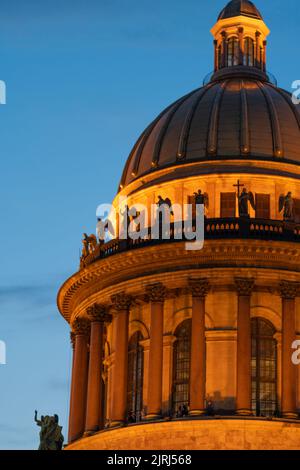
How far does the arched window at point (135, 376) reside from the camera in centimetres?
7481

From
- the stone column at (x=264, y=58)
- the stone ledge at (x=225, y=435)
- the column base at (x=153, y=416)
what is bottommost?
the stone ledge at (x=225, y=435)

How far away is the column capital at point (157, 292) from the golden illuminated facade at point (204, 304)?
7 cm

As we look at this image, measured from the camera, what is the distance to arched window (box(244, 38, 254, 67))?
285ft

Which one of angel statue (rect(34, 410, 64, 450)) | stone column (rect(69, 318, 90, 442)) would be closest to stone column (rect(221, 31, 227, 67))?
stone column (rect(69, 318, 90, 442))

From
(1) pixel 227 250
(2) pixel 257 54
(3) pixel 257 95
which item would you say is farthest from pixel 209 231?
(2) pixel 257 54

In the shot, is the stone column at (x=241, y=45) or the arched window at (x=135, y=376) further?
the stone column at (x=241, y=45)

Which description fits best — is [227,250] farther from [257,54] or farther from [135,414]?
[257,54]

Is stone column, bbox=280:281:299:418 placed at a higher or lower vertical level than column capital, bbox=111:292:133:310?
lower

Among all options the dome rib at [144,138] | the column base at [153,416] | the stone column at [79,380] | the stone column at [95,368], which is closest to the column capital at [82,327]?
the stone column at [79,380]

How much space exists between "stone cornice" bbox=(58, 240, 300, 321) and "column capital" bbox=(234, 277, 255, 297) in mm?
322

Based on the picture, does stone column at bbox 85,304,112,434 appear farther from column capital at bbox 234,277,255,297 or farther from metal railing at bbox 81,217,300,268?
column capital at bbox 234,277,255,297

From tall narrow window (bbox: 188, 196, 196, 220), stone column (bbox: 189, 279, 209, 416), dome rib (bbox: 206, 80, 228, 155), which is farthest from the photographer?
dome rib (bbox: 206, 80, 228, 155)

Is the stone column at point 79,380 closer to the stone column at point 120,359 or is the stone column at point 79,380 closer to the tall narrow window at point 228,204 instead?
the stone column at point 120,359

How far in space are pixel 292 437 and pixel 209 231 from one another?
11.2 meters
